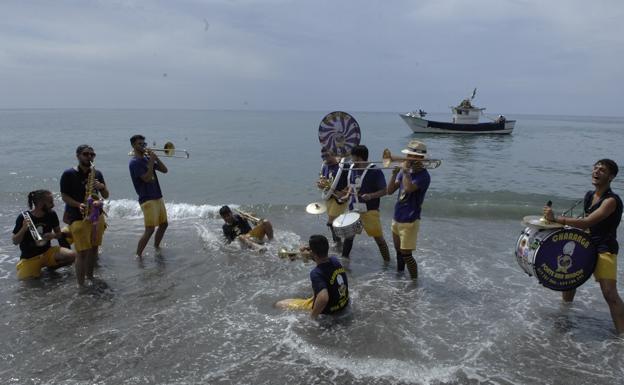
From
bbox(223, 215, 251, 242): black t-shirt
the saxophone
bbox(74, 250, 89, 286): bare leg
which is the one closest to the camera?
the saxophone

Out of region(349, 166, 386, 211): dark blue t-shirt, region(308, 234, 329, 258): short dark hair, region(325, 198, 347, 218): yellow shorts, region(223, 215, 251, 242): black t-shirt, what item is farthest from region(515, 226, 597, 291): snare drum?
region(223, 215, 251, 242): black t-shirt

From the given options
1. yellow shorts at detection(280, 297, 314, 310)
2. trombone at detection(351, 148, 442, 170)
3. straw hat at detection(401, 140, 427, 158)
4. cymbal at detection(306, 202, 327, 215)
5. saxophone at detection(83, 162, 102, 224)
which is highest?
straw hat at detection(401, 140, 427, 158)

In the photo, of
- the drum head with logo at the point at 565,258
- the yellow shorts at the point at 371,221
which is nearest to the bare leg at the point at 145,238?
the yellow shorts at the point at 371,221

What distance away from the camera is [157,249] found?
27.7ft

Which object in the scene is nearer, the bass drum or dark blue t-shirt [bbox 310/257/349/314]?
dark blue t-shirt [bbox 310/257/349/314]

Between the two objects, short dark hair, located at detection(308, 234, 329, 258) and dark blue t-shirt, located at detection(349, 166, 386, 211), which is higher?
dark blue t-shirt, located at detection(349, 166, 386, 211)

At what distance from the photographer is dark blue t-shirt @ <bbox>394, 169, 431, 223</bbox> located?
20.7ft

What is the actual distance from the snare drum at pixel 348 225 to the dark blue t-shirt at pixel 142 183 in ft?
10.8

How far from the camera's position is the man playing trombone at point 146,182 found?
7438 millimetres

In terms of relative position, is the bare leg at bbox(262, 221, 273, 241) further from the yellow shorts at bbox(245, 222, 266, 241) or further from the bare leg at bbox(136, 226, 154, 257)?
the bare leg at bbox(136, 226, 154, 257)

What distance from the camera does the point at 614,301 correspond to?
500 cm

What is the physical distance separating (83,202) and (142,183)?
137cm

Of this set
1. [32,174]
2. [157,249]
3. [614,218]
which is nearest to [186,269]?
[157,249]

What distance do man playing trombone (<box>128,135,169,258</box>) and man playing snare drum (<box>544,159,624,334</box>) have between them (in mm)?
5991
